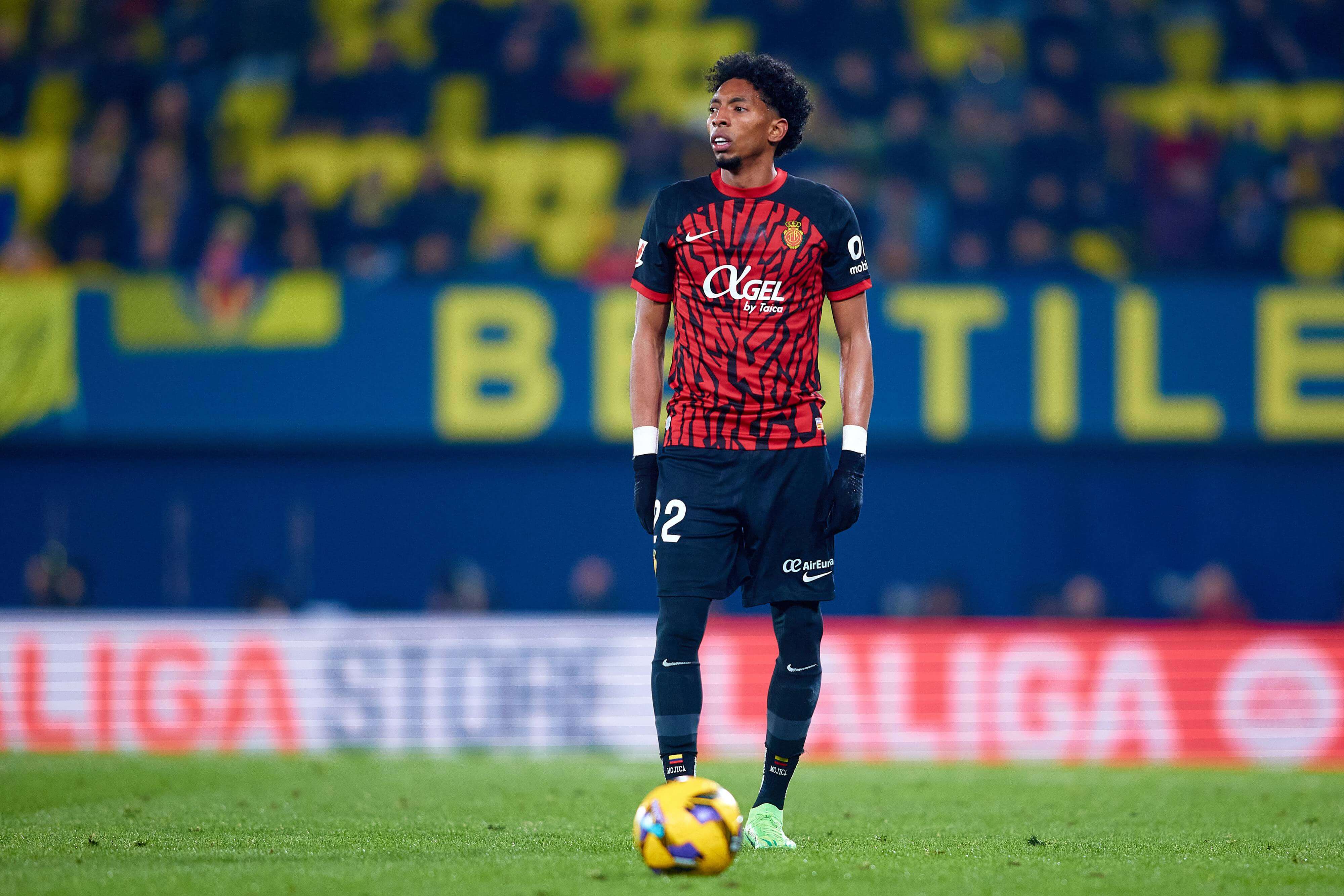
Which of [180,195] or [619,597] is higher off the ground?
[180,195]

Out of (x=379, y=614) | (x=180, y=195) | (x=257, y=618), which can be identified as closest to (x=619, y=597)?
Answer: (x=379, y=614)

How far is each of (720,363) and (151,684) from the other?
22.5 ft

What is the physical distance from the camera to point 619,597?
1305 cm

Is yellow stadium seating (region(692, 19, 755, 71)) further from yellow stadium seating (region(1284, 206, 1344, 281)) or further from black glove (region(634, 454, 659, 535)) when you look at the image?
black glove (region(634, 454, 659, 535))

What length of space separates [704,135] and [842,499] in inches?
395

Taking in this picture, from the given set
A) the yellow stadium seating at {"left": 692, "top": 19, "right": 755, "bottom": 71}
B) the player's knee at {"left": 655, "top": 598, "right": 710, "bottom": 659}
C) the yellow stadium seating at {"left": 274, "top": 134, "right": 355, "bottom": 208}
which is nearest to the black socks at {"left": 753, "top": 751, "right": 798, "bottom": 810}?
the player's knee at {"left": 655, "top": 598, "right": 710, "bottom": 659}

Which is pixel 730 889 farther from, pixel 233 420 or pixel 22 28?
pixel 22 28

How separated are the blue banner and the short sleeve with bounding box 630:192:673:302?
7389mm

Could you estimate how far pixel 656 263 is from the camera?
4.66 meters

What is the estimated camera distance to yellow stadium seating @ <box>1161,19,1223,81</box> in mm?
14922

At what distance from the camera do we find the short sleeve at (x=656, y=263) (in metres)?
4.65

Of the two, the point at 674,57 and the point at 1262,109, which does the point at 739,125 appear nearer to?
the point at 674,57

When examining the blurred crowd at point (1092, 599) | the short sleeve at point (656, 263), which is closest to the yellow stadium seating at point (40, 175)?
the blurred crowd at point (1092, 599)

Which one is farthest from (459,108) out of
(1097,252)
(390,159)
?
(1097,252)
